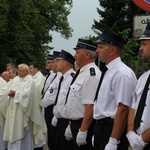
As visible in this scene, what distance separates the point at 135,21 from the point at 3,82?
19.2 feet

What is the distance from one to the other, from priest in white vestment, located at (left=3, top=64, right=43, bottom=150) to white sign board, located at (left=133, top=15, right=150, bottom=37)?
14.2 ft

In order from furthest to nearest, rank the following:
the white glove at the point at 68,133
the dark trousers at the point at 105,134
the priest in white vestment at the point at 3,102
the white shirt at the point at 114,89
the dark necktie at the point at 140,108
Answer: the priest in white vestment at the point at 3,102 < the white glove at the point at 68,133 < the dark trousers at the point at 105,134 < the white shirt at the point at 114,89 < the dark necktie at the point at 140,108

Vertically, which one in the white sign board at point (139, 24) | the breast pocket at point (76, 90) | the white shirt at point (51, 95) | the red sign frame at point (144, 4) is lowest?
the white shirt at point (51, 95)

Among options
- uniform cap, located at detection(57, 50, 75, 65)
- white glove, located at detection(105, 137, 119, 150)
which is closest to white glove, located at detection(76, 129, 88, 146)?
white glove, located at detection(105, 137, 119, 150)

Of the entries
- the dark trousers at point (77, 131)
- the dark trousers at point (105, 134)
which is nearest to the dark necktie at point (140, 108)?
the dark trousers at point (105, 134)

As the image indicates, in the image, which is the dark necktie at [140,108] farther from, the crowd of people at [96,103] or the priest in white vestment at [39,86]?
the priest in white vestment at [39,86]

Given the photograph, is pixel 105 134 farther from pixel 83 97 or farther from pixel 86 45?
pixel 86 45

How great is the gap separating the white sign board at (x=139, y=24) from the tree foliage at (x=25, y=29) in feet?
81.4

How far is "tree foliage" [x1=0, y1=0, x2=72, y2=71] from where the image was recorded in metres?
32.8

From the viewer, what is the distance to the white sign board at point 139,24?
6258 millimetres

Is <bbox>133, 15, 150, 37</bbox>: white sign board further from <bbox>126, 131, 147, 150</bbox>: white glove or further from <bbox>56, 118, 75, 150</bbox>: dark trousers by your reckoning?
<bbox>126, 131, 147, 150</bbox>: white glove

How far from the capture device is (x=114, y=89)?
5.18 metres

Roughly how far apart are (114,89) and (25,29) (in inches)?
1188

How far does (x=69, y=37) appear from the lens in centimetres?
4491
